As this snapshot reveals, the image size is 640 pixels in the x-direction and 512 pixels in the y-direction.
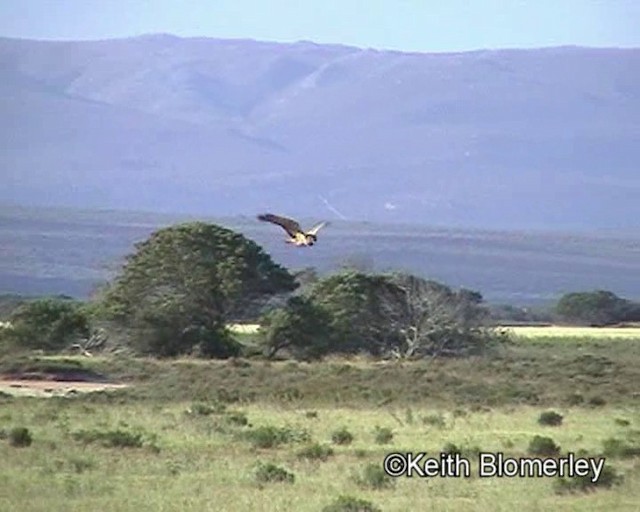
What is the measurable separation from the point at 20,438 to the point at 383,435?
4.64 metres

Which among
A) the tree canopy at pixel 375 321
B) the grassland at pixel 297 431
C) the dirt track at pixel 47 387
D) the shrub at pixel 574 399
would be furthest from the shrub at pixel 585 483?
the tree canopy at pixel 375 321

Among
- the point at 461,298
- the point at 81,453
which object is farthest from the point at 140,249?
the point at 81,453

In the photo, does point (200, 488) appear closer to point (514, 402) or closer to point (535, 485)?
point (535, 485)

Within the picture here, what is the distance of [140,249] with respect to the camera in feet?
176

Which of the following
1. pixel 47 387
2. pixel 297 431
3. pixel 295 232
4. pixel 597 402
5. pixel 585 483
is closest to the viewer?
pixel 295 232

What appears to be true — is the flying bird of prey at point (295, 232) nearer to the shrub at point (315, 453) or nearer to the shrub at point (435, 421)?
the shrub at point (315, 453)

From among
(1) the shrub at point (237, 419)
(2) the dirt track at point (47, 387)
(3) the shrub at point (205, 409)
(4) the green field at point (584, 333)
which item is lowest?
(4) the green field at point (584, 333)

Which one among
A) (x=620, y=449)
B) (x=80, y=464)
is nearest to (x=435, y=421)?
(x=620, y=449)

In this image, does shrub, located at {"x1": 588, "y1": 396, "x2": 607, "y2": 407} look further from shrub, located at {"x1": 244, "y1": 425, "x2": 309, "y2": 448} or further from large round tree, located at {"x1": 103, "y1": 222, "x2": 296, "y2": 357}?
large round tree, located at {"x1": 103, "y1": 222, "x2": 296, "y2": 357}

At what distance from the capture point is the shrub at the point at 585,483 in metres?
18.8

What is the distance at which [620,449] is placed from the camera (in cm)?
2248

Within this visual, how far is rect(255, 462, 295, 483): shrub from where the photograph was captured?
19.6 meters

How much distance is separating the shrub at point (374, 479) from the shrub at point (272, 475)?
713mm

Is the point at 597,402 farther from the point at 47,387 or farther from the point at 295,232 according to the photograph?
the point at 295,232
